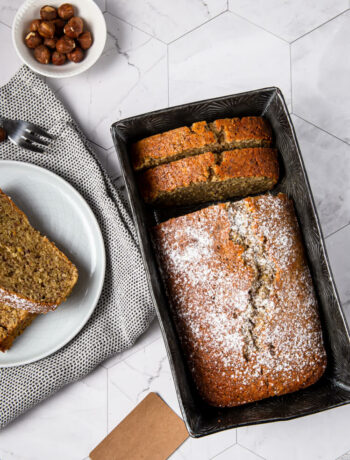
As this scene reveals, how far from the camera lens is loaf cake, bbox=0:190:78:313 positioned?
1698mm

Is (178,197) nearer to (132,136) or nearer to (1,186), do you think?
(132,136)

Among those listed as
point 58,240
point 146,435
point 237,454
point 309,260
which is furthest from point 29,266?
point 237,454

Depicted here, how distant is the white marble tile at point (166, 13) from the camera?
193 cm

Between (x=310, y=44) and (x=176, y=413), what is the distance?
1.70 m

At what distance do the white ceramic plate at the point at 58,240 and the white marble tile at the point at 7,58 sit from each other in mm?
434

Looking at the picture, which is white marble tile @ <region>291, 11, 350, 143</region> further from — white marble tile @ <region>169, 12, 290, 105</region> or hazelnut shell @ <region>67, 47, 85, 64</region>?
hazelnut shell @ <region>67, 47, 85, 64</region>

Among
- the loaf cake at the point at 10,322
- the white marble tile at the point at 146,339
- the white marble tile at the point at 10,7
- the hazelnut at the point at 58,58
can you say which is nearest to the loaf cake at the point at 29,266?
the loaf cake at the point at 10,322

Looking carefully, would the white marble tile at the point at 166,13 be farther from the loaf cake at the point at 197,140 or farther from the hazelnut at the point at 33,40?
the loaf cake at the point at 197,140

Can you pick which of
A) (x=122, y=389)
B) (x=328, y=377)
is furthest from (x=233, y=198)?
(x=122, y=389)

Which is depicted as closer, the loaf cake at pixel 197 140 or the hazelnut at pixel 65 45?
the loaf cake at pixel 197 140

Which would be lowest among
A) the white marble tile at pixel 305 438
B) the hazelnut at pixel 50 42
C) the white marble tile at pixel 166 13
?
the white marble tile at pixel 305 438

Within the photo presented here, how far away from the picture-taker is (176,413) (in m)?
1.87

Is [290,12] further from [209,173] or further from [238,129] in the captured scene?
[209,173]

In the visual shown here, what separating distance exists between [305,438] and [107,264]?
1.13 m
